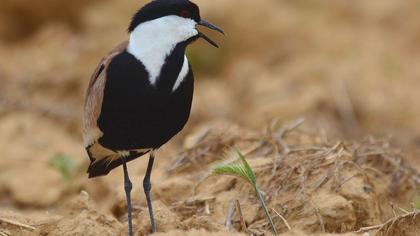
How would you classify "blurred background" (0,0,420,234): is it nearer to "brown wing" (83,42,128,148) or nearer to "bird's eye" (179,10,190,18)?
"brown wing" (83,42,128,148)

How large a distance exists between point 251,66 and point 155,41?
6.78m

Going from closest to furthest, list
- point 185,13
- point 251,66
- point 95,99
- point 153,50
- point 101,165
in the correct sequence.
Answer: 1. point 153,50
2. point 185,13
3. point 95,99
4. point 101,165
5. point 251,66

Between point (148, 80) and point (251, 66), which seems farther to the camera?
point (251, 66)

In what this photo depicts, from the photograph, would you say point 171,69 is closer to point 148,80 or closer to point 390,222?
point 148,80

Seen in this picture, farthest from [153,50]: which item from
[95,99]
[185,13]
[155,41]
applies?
[95,99]

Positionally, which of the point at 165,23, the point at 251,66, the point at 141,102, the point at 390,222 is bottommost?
the point at 390,222

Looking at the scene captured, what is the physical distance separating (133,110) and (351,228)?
148 cm

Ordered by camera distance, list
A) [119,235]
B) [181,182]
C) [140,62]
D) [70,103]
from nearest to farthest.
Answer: [140,62] → [119,235] → [181,182] → [70,103]

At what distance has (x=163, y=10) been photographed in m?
5.32

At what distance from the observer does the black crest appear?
5320 mm

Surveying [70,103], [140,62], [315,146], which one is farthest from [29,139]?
[140,62]

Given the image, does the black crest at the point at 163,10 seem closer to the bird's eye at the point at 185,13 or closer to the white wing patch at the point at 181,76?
the bird's eye at the point at 185,13

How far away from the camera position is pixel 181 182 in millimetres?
6523

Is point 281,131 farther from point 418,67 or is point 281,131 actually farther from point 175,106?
point 418,67
